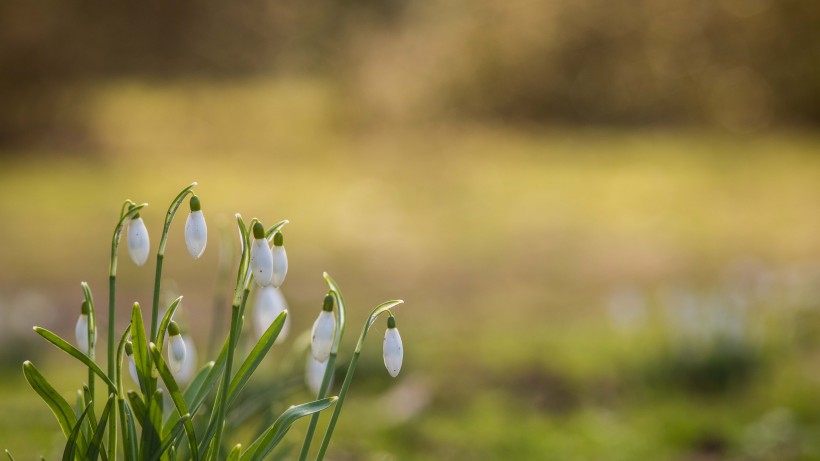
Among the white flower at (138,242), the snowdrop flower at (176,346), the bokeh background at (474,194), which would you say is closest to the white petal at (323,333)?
the snowdrop flower at (176,346)

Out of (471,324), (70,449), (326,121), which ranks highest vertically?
(326,121)

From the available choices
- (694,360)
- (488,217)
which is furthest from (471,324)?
(488,217)

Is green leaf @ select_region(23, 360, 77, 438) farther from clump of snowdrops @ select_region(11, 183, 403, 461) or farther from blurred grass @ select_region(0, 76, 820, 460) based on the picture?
blurred grass @ select_region(0, 76, 820, 460)

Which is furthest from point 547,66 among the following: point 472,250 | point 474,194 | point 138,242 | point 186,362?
point 138,242

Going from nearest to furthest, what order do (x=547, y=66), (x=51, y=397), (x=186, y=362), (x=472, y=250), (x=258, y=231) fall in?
1. (x=258, y=231)
2. (x=51, y=397)
3. (x=186, y=362)
4. (x=472, y=250)
5. (x=547, y=66)

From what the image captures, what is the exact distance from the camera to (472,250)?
23.0 ft

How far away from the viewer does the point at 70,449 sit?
1.66m

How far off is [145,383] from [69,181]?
854 cm

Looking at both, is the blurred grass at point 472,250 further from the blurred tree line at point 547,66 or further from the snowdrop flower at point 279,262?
the snowdrop flower at point 279,262

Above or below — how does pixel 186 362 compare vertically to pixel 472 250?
above

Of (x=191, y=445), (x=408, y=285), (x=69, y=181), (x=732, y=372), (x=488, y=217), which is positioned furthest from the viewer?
(x=69, y=181)

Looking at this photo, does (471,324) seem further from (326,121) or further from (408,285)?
(326,121)

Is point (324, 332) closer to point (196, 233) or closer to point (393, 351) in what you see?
point (393, 351)

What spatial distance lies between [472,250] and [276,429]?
17.6 feet
